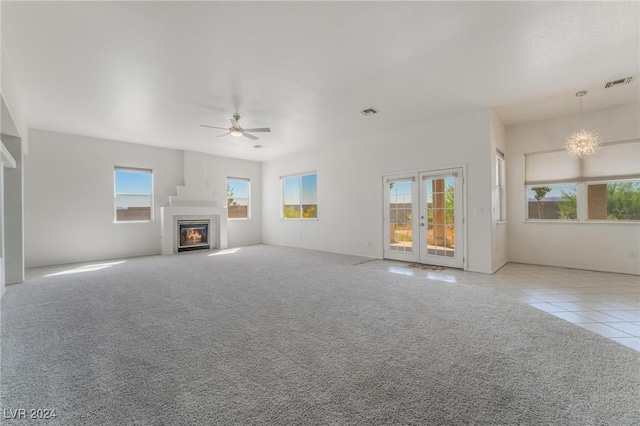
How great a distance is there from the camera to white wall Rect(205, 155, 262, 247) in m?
8.89

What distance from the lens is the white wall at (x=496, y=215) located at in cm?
507

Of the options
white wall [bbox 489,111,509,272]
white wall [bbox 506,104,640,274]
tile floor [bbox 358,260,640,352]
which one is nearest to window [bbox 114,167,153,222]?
tile floor [bbox 358,260,640,352]

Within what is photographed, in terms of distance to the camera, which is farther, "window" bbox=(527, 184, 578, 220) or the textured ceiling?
"window" bbox=(527, 184, 578, 220)

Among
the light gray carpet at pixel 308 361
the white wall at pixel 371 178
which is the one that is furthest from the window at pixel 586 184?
the light gray carpet at pixel 308 361

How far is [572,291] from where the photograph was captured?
3881 millimetres

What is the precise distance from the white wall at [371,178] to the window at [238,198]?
0.65 m

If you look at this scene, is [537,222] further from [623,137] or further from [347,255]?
[347,255]

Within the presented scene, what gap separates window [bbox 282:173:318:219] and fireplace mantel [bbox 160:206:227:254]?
6.89ft

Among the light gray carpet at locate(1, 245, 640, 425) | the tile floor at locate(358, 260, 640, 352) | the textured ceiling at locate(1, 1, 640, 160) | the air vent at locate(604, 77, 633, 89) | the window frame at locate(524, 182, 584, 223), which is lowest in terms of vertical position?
the tile floor at locate(358, 260, 640, 352)

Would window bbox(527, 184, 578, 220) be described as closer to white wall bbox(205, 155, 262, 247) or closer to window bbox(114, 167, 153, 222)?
white wall bbox(205, 155, 262, 247)

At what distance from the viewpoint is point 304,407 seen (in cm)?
155

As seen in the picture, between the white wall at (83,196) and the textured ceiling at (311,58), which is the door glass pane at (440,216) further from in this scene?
the white wall at (83,196)

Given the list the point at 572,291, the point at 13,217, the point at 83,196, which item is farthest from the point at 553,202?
the point at 83,196

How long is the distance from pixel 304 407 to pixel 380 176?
568cm
